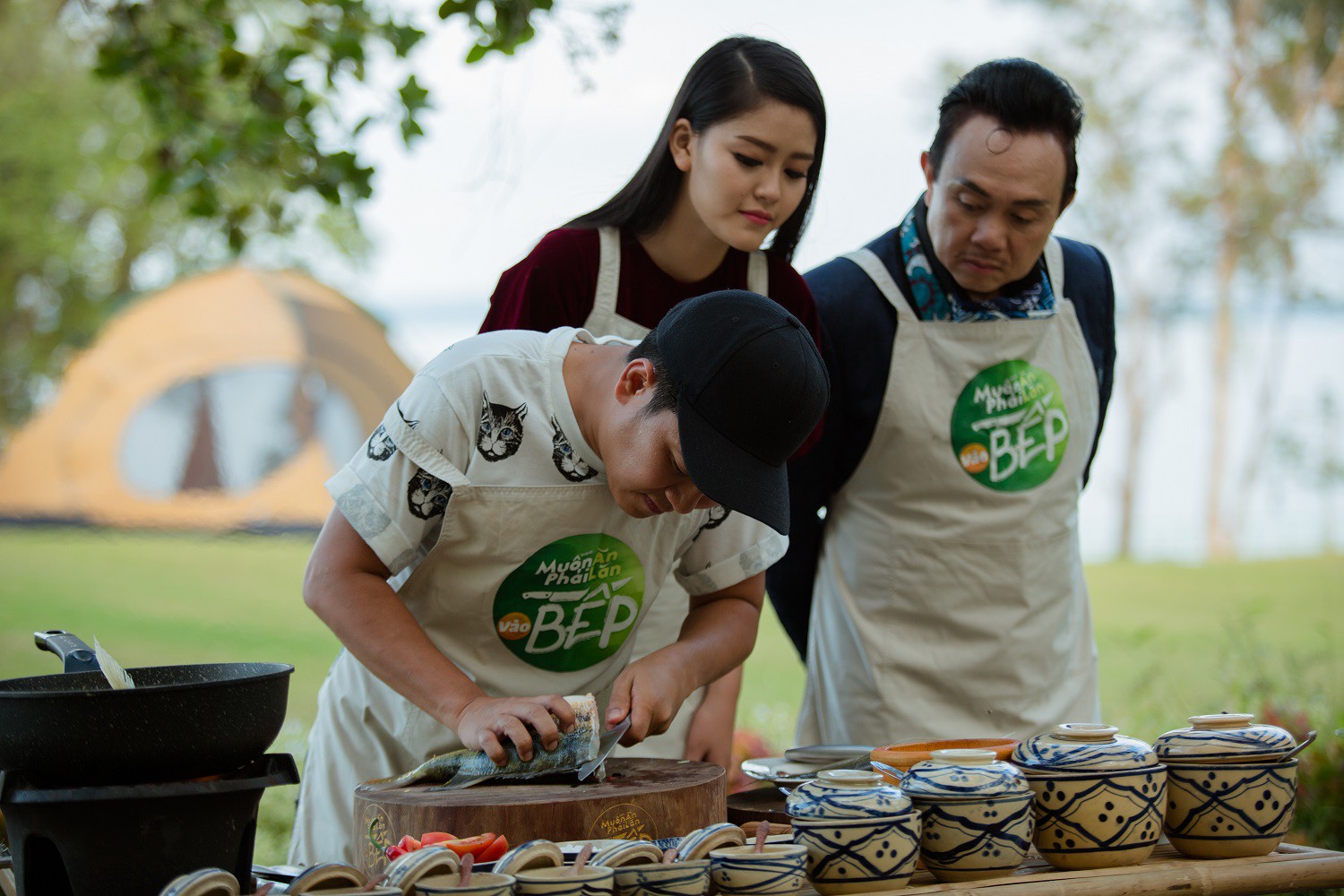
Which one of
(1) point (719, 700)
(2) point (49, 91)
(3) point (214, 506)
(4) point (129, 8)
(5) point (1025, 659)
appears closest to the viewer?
(1) point (719, 700)

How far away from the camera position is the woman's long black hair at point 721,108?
2.34 metres

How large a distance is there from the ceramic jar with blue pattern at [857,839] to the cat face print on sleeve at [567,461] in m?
0.64

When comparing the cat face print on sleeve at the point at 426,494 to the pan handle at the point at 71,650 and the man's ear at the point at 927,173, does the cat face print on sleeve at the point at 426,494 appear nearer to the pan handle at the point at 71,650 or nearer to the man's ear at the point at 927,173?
the pan handle at the point at 71,650

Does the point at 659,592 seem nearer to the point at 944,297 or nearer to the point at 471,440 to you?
the point at 471,440

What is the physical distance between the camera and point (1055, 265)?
283 cm

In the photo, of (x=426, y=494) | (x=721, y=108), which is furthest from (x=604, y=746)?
(x=721, y=108)

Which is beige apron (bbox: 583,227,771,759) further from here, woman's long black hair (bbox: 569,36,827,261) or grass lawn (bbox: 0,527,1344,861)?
grass lawn (bbox: 0,527,1344,861)

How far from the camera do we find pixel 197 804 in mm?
1396

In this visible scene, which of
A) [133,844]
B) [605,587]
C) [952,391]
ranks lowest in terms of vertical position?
[133,844]

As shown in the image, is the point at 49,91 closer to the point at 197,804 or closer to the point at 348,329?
the point at 348,329

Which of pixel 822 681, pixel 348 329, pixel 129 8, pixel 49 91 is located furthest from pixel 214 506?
pixel 822 681

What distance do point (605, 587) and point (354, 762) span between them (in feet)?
1.70

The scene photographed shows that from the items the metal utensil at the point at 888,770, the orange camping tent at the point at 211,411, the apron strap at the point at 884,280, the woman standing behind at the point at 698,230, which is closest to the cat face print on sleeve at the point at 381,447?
the woman standing behind at the point at 698,230

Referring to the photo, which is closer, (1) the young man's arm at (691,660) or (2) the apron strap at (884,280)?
(1) the young man's arm at (691,660)
